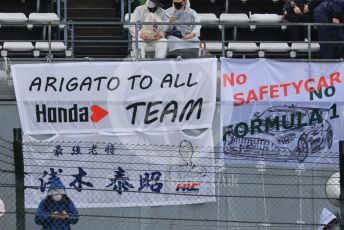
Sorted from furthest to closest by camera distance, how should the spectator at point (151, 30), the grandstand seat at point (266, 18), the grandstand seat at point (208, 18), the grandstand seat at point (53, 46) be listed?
the grandstand seat at point (266, 18), the grandstand seat at point (208, 18), the grandstand seat at point (53, 46), the spectator at point (151, 30)

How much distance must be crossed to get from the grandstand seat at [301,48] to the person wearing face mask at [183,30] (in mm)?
1945

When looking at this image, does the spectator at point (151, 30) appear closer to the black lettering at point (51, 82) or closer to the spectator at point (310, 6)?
the black lettering at point (51, 82)

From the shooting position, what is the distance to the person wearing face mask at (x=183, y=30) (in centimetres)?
1928

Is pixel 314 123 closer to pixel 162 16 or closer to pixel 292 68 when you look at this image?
pixel 292 68

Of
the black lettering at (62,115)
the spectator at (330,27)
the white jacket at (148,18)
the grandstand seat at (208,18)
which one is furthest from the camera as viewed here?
the grandstand seat at (208,18)

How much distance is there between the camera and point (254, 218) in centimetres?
1872

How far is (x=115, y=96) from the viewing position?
1859 centimetres

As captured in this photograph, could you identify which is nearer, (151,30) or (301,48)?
(151,30)

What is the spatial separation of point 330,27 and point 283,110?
1998mm

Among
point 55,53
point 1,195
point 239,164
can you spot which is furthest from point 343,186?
point 55,53

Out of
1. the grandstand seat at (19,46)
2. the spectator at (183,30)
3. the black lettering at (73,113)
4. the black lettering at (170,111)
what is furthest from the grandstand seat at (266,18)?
the black lettering at (73,113)

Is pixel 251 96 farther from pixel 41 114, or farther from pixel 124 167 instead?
pixel 41 114

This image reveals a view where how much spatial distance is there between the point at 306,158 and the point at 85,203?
3546 millimetres

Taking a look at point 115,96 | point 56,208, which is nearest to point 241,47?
point 115,96
